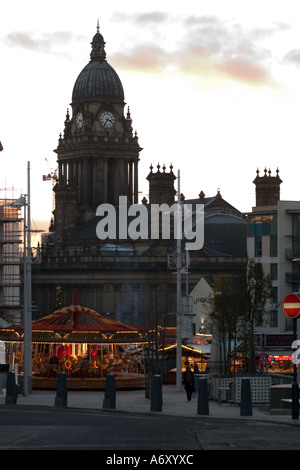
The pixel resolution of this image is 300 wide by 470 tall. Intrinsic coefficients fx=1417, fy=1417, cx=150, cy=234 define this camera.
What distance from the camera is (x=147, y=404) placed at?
54.3m

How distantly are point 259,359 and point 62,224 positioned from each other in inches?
4896

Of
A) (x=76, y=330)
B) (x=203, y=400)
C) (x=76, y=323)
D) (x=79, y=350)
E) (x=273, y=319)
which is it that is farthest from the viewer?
(x=273, y=319)

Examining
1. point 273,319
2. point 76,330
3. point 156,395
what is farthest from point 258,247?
point 156,395

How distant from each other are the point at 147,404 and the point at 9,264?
142 ft

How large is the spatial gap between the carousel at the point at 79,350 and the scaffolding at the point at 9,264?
85.0 ft

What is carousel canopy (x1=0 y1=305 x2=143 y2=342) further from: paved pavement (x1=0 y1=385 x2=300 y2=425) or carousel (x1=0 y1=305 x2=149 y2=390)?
paved pavement (x1=0 y1=385 x2=300 y2=425)

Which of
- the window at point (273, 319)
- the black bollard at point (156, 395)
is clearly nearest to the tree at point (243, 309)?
the black bollard at point (156, 395)

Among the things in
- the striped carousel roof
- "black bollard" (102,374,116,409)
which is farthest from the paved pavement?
the striped carousel roof

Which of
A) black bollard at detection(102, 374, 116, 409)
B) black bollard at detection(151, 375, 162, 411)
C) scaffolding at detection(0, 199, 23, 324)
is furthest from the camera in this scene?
scaffolding at detection(0, 199, 23, 324)

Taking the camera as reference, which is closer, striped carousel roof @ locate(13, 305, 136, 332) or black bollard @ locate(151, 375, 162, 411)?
black bollard @ locate(151, 375, 162, 411)

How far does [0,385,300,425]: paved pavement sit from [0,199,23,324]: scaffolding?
103 feet

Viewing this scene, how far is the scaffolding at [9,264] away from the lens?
9625 centimetres

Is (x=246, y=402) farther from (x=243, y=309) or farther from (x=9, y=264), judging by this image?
(x=9, y=264)

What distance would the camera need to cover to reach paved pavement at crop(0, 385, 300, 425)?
45.1m
